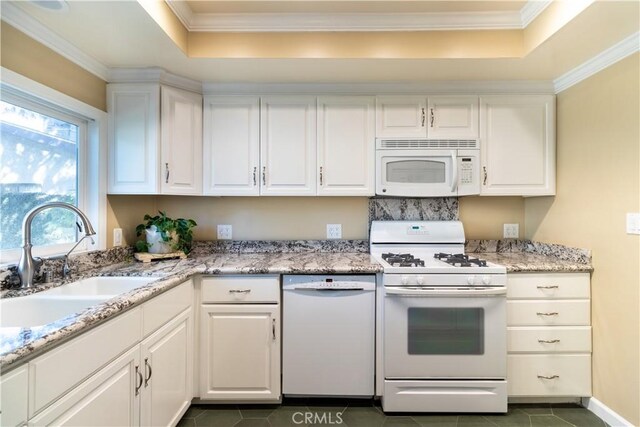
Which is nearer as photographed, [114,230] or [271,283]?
[271,283]

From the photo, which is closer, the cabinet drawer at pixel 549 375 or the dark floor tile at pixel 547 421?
the dark floor tile at pixel 547 421

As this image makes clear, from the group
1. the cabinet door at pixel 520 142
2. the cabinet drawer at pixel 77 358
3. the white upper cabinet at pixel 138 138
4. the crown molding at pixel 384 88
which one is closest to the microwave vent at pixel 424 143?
the cabinet door at pixel 520 142

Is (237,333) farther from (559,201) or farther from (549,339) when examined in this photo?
(559,201)

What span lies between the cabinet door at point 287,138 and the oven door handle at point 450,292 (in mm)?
1009

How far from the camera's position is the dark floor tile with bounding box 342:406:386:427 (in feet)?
5.69

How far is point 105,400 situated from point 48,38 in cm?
174

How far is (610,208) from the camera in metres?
1.73

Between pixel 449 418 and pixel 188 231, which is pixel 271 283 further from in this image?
pixel 449 418

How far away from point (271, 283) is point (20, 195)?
135 cm

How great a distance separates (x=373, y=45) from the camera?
1810 mm

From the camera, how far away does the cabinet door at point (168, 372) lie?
4.43ft

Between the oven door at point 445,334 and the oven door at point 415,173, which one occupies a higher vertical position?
the oven door at point 415,173

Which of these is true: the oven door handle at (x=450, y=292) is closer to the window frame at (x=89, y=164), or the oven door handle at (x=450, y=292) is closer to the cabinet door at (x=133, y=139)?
the cabinet door at (x=133, y=139)

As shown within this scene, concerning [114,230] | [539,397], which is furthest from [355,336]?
[114,230]
